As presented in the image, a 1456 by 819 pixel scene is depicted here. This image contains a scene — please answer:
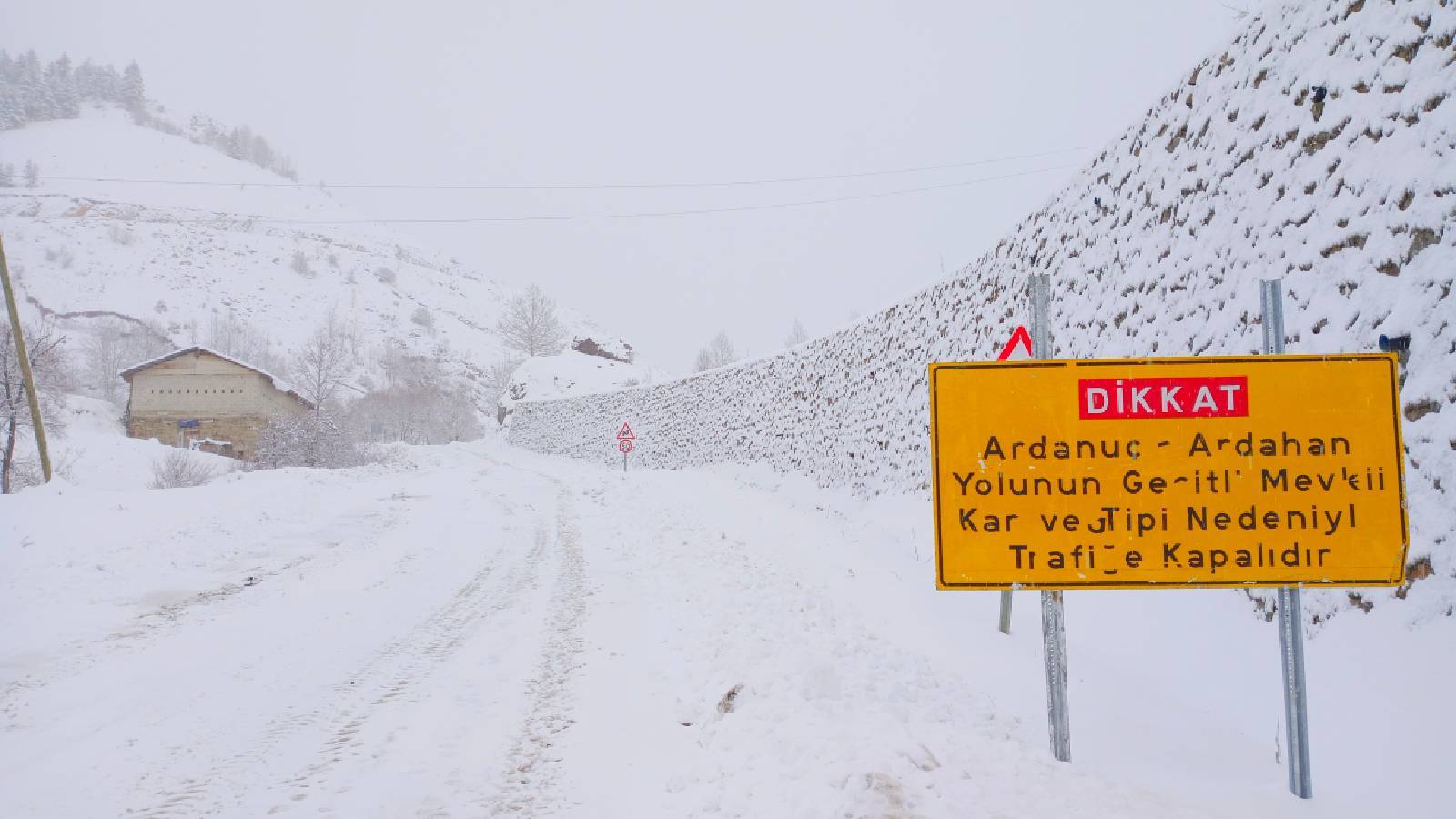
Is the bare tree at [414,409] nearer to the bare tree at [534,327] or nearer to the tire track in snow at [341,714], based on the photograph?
the bare tree at [534,327]

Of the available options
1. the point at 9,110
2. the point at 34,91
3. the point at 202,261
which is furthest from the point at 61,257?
the point at 34,91

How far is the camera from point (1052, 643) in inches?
118

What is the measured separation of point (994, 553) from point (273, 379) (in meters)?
45.8

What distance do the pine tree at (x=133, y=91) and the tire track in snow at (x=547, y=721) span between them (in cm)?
19405

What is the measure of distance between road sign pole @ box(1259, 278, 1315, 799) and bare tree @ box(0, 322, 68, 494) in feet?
93.7

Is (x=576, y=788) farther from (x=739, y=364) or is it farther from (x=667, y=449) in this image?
(x=667, y=449)

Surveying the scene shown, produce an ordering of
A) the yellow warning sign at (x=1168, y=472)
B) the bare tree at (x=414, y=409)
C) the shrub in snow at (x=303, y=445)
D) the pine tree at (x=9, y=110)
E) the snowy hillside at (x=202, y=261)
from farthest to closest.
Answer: the bare tree at (x=414, y=409), the pine tree at (x=9, y=110), the snowy hillside at (x=202, y=261), the shrub in snow at (x=303, y=445), the yellow warning sign at (x=1168, y=472)

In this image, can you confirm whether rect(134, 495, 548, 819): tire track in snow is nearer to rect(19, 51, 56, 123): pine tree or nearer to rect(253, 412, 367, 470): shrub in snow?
rect(253, 412, 367, 470): shrub in snow

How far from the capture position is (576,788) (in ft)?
10.7

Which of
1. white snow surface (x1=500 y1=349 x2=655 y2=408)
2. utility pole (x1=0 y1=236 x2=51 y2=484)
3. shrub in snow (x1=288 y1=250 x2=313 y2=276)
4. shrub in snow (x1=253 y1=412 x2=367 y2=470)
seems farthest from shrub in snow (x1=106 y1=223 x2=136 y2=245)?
utility pole (x1=0 y1=236 x2=51 y2=484)

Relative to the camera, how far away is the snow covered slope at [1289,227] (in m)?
3.80

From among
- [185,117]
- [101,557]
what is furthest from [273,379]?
[185,117]

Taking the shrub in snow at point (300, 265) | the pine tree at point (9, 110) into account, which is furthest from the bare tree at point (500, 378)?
the pine tree at point (9, 110)

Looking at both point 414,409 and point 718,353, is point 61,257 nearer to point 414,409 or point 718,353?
point 414,409
